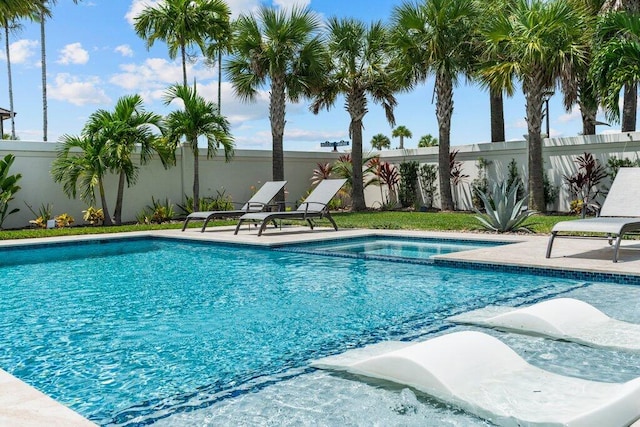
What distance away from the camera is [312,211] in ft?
41.2

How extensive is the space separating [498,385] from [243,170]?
685 inches

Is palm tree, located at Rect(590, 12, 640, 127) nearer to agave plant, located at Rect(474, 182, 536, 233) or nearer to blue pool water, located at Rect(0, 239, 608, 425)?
agave plant, located at Rect(474, 182, 536, 233)

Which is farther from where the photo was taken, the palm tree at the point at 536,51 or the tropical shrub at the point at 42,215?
the tropical shrub at the point at 42,215

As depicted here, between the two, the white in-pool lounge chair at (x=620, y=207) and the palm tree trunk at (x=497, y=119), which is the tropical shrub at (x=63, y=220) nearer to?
the white in-pool lounge chair at (x=620, y=207)

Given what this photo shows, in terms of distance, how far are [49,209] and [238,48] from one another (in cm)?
720

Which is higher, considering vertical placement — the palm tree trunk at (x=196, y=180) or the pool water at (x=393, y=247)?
the palm tree trunk at (x=196, y=180)

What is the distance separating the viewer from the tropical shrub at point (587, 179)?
16.0 meters

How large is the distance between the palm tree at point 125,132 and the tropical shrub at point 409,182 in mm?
8309

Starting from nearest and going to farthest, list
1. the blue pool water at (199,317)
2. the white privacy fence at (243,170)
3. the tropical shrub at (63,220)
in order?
the blue pool water at (199,317)
the tropical shrub at (63,220)
the white privacy fence at (243,170)

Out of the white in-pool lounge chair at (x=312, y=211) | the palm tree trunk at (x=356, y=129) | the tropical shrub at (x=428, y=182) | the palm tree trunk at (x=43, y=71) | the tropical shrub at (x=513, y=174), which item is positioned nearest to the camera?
the white in-pool lounge chair at (x=312, y=211)

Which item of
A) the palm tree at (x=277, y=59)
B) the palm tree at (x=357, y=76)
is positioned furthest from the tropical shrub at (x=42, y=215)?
the palm tree at (x=357, y=76)

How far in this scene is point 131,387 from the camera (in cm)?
373


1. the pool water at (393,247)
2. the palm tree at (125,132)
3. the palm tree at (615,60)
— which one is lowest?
the pool water at (393,247)

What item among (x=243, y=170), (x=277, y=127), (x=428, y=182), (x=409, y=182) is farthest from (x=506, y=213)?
(x=243, y=170)
